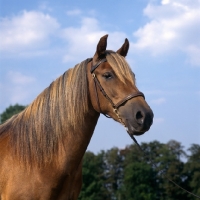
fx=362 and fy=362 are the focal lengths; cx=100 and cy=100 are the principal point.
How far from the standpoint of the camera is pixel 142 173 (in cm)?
7144

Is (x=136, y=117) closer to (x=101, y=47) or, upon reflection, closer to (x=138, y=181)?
(x=101, y=47)

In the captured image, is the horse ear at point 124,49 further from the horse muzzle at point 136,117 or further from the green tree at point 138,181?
the green tree at point 138,181

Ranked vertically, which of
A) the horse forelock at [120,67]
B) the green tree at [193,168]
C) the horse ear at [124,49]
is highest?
the green tree at [193,168]

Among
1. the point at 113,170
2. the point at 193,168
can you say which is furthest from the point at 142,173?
the point at 193,168

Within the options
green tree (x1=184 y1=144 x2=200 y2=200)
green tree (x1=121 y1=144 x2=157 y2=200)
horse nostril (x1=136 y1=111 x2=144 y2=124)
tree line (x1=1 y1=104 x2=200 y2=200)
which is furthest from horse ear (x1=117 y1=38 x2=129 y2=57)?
green tree (x1=121 y1=144 x2=157 y2=200)

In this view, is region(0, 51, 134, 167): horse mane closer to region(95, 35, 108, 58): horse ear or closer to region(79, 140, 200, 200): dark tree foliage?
region(95, 35, 108, 58): horse ear

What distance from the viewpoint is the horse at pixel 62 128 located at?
5.07m

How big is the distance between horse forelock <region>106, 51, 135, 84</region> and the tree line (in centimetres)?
5807

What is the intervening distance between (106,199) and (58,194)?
65.7 meters

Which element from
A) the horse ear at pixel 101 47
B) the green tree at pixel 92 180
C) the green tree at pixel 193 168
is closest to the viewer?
the horse ear at pixel 101 47

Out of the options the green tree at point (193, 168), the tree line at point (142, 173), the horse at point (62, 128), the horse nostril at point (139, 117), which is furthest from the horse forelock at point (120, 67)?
the green tree at point (193, 168)

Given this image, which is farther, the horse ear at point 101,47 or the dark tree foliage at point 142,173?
the dark tree foliage at point 142,173

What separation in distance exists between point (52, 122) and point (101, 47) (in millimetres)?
1316

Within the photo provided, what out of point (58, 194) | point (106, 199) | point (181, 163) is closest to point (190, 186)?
point (181, 163)
